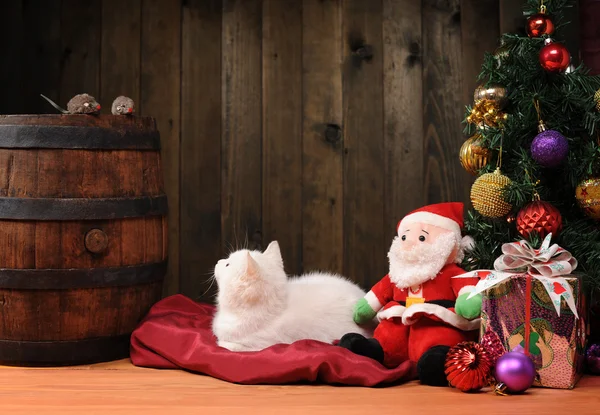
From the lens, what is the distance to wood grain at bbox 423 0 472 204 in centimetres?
241

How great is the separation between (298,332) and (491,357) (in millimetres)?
472

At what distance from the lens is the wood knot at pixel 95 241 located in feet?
5.99

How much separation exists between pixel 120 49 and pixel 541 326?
62.4 inches

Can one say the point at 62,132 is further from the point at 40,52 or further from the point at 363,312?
the point at 363,312

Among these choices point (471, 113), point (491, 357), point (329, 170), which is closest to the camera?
point (491, 357)

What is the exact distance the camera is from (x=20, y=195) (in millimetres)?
1810

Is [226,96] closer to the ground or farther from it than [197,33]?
closer to the ground

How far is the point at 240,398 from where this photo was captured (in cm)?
156

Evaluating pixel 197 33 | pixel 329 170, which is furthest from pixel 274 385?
pixel 197 33

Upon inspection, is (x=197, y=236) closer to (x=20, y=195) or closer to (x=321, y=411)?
(x=20, y=195)

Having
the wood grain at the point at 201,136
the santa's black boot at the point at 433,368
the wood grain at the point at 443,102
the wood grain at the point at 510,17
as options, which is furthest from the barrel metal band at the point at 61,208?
the wood grain at the point at 510,17

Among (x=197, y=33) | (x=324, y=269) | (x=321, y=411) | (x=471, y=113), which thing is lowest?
(x=321, y=411)

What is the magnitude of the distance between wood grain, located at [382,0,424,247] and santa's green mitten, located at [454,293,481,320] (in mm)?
720

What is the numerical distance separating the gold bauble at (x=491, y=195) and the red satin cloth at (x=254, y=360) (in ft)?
1.37
